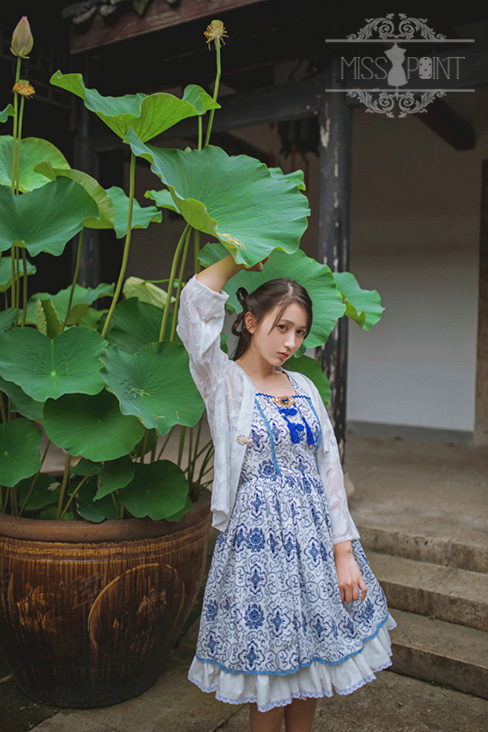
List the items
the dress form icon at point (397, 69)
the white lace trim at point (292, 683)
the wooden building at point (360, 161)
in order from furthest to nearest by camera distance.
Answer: the wooden building at point (360, 161), the dress form icon at point (397, 69), the white lace trim at point (292, 683)

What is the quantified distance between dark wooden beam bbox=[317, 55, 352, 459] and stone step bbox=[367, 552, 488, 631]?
1.92 feet

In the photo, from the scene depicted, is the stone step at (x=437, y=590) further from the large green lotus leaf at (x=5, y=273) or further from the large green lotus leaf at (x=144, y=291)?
the large green lotus leaf at (x=5, y=273)

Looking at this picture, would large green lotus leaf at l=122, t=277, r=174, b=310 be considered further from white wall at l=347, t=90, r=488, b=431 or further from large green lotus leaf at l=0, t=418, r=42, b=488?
white wall at l=347, t=90, r=488, b=431

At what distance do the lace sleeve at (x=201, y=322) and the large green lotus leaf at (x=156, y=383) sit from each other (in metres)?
0.25

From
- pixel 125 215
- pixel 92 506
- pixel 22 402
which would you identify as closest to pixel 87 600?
pixel 92 506

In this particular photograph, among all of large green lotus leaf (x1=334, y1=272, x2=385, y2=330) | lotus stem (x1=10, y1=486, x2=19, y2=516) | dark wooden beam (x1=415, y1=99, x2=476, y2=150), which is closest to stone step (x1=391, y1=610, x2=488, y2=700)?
large green lotus leaf (x1=334, y1=272, x2=385, y2=330)

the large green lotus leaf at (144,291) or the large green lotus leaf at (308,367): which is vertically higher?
the large green lotus leaf at (144,291)

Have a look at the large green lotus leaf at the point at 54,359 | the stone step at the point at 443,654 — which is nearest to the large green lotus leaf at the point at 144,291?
the large green lotus leaf at the point at 54,359

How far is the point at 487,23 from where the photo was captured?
3.83 meters

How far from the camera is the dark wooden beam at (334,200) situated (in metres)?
2.70

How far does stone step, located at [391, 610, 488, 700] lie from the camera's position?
186 centimetres

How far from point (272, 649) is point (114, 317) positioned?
104cm

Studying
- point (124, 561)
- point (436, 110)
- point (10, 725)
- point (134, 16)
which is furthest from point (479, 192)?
point (10, 725)

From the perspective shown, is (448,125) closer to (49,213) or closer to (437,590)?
(437,590)
